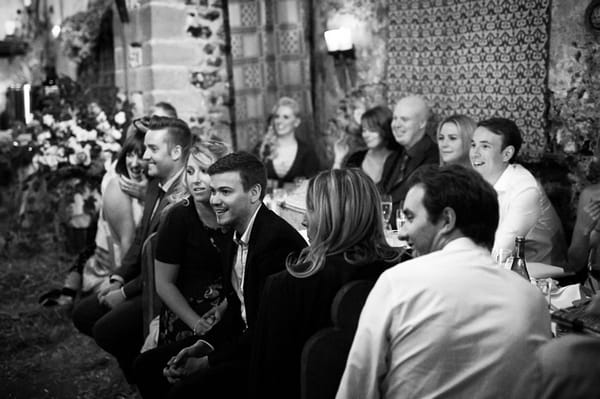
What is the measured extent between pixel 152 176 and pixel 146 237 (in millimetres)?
475

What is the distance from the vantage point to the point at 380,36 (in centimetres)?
659

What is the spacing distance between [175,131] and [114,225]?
69 centimetres

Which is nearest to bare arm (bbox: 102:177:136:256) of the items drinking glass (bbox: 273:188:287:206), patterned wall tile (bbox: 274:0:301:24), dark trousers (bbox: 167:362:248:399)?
drinking glass (bbox: 273:188:287:206)

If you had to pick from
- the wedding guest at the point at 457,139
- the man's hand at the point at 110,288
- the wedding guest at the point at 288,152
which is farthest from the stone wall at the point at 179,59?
the wedding guest at the point at 457,139

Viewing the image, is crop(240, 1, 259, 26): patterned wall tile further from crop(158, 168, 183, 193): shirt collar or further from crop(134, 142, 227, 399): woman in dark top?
crop(134, 142, 227, 399): woman in dark top

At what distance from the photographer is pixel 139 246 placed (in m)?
4.02

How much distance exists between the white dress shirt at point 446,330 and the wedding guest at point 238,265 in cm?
97

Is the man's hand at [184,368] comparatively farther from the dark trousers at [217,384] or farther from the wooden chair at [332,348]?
the wooden chair at [332,348]

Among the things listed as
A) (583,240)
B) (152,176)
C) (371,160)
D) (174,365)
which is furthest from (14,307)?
(583,240)

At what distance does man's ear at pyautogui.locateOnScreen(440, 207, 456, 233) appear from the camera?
78.4 inches

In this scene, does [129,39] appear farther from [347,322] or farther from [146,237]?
[347,322]

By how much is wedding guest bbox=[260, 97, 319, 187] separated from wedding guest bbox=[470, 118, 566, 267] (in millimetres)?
2385

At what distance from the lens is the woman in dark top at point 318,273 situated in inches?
91.7

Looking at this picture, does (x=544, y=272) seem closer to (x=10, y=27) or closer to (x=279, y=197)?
(x=279, y=197)
